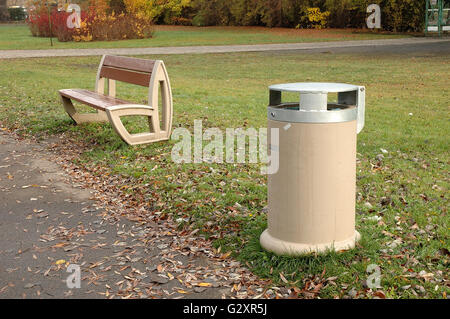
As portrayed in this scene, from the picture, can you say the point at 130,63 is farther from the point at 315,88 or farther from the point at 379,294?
the point at 379,294

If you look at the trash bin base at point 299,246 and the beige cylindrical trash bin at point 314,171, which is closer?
the beige cylindrical trash bin at point 314,171

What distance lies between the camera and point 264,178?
5723mm

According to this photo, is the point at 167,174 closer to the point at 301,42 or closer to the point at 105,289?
the point at 105,289

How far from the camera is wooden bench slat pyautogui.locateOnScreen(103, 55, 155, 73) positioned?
6.98m

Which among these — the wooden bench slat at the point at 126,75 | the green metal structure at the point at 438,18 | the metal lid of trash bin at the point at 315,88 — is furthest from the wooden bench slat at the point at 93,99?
the green metal structure at the point at 438,18

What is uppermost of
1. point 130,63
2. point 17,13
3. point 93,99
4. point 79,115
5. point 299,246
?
point 17,13

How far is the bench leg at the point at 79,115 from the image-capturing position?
8.22 meters

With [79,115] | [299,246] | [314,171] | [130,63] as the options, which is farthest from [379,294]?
[79,115]

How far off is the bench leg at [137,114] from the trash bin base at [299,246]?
3.24 meters

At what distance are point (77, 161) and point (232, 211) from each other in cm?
261

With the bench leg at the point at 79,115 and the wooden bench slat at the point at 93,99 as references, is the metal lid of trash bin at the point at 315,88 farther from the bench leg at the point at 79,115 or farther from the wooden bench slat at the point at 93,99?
the bench leg at the point at 79,115

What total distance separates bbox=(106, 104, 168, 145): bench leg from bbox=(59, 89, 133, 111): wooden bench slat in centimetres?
15

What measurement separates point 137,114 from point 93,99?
36.4 inches
